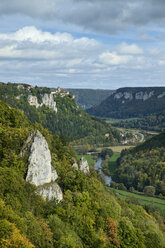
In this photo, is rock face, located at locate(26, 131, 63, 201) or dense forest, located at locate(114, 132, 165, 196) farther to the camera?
dense forest, located at locate(114, 132, 165, 196)

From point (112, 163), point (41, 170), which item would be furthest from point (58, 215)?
point (112, 163)

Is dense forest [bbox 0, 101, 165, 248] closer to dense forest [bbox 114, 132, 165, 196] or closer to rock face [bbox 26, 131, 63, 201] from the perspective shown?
rock face [bbox 26, 131, 63, 201]

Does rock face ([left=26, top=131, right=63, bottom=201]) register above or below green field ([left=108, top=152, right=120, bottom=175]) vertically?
above

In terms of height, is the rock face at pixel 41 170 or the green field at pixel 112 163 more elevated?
the rock face at pixel 41 170

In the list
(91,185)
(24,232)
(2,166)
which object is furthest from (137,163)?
(24,232)

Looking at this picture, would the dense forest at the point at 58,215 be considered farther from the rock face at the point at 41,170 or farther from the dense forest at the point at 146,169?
the dense forest at the point at 146,169

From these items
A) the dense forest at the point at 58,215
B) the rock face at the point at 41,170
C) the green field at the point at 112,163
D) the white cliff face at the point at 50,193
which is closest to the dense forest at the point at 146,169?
the green field at the point at 112,163

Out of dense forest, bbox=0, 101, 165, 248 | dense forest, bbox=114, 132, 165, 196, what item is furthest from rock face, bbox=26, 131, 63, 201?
dense forest, bbox=114, 132, 165, 196
